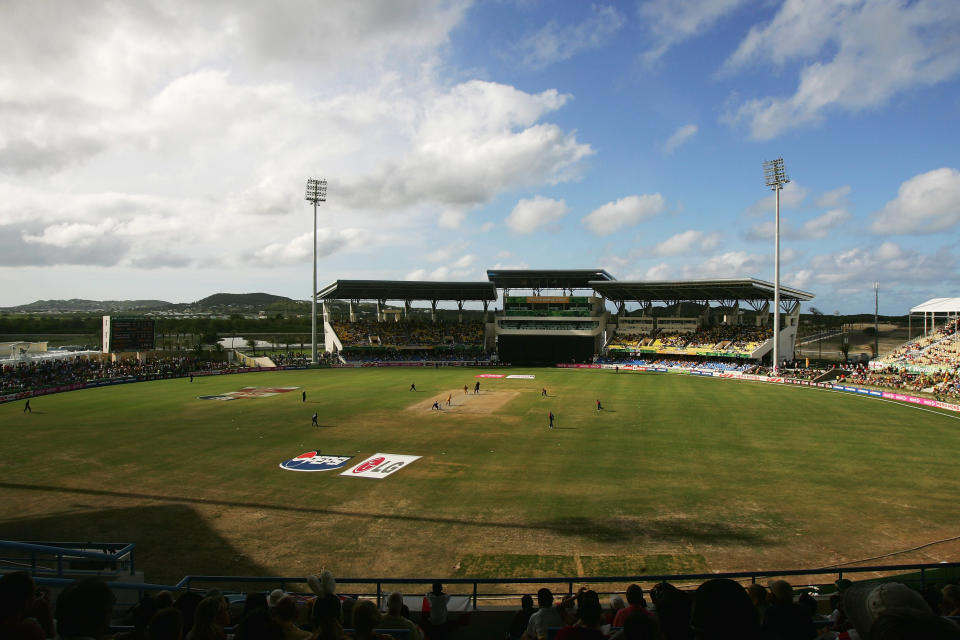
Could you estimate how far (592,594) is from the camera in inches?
180

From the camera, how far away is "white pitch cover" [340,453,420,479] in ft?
75.6

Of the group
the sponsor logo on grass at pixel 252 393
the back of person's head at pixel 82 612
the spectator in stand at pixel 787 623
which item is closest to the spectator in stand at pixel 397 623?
the back of person's head at pixel 82 612

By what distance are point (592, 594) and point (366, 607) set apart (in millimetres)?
1955

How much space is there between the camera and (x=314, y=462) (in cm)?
2472

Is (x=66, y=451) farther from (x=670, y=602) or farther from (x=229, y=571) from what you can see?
(x=670, y=602)

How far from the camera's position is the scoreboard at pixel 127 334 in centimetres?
6450

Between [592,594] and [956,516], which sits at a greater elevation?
[592,594]

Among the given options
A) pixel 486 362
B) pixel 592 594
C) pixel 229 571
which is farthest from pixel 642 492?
pixel 486 362

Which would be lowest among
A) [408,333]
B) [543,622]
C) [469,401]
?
[469,401]

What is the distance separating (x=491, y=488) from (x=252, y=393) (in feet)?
118

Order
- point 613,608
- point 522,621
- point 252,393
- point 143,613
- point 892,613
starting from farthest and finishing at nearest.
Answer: point 252,393 → point 613,608 → point 522,621 → point 143,613 → point 892,613

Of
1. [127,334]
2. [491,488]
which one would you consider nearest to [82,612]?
[491,488]

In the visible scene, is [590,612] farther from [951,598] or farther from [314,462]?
[314,462]

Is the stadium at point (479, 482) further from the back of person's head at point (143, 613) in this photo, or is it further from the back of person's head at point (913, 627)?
the back of person's head at point (913, 627)
